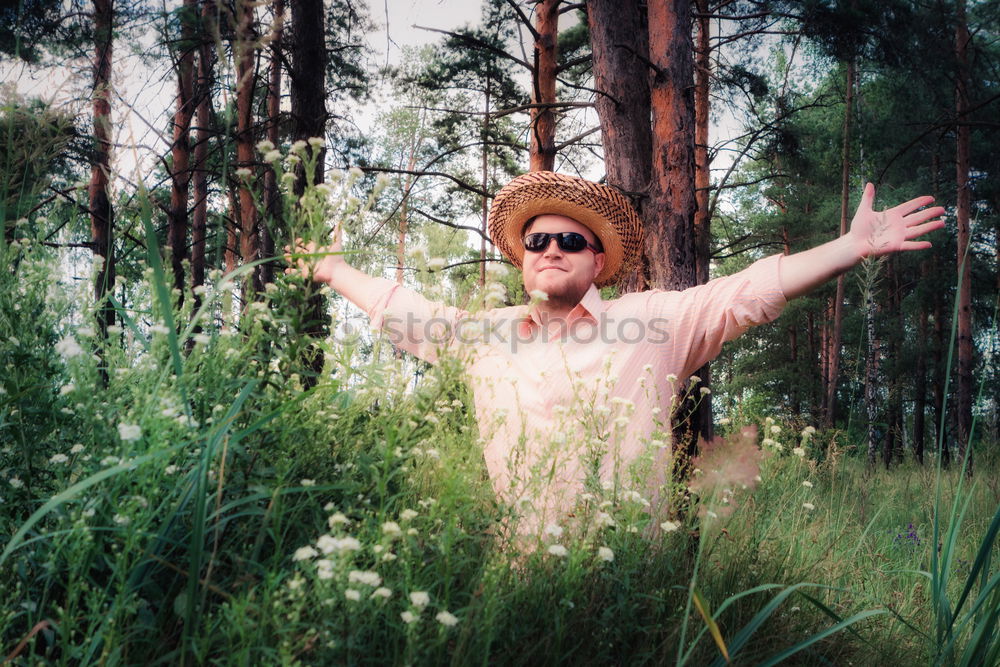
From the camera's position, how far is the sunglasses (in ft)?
10.3

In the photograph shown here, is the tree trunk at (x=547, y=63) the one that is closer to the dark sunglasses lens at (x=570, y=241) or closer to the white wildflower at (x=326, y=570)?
the dark sunglasses lens at (x=570, y=241)

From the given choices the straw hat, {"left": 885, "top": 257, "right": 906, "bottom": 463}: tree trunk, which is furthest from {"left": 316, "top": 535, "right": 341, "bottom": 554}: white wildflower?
{"left": 885, "top": 257, "right": 906, "bottom": 463}: tree trunk

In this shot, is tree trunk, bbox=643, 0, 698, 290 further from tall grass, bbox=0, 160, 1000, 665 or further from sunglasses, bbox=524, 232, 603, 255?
tall grass, bbox=0, 160, 1000, 665

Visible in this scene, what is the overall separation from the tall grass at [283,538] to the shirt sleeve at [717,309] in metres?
1.05

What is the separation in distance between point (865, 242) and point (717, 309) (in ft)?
2.08

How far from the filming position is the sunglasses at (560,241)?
10.3 ft

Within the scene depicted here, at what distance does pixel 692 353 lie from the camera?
300cm

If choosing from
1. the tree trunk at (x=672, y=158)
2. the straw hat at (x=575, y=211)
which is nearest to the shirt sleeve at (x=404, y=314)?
the straw hat at (x=575, y=211)

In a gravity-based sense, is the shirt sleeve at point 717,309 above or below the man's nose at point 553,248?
below

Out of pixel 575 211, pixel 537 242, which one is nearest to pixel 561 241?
pixel 537 242

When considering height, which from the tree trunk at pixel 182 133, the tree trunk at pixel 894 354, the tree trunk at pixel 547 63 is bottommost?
the tree trunk at pixel 894 354

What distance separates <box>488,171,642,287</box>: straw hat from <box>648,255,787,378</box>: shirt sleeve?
492mm

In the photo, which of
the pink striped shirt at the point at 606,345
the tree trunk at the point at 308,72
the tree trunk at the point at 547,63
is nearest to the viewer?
the pink striped shirt at the point at 606,345

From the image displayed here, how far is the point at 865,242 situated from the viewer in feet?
8.00
